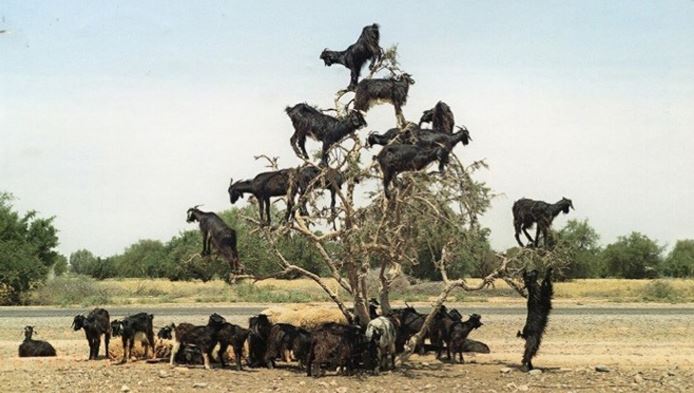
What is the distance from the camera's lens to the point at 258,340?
53.3ft

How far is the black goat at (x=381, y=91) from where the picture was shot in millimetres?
14547

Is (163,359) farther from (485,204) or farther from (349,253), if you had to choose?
(485,204)

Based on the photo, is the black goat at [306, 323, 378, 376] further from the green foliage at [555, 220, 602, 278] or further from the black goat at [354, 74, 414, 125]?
the green foliage at [555, 220, 602, 278]

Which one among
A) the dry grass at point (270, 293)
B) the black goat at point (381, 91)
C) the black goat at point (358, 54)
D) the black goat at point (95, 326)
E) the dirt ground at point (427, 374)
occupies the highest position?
the black goat at point (358, 54)

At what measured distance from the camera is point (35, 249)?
158 feet

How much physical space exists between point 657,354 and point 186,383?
1089 centimetres

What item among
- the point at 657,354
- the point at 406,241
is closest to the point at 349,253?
the point at 406,241

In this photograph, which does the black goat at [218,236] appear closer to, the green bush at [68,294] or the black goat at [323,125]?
the black goat at [323,125]

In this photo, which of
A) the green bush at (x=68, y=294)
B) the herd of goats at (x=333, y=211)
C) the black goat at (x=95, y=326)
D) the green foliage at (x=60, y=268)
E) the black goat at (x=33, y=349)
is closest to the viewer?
the herd of goats at (x=333, y=211)

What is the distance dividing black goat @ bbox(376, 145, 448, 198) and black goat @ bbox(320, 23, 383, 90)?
6.06 feet

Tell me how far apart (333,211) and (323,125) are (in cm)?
190

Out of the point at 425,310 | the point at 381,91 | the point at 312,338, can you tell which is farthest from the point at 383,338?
the point at 425,310

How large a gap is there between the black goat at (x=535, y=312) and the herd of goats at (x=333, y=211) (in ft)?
0.06

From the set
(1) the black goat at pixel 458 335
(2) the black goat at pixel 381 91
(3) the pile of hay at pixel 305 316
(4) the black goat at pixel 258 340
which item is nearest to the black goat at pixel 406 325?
(1) the black goat at pixel 458 335
